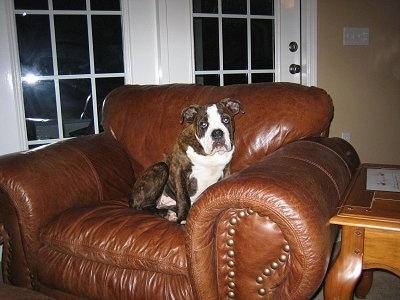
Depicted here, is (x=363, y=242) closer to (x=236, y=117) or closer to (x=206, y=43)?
(x=236, y=117)

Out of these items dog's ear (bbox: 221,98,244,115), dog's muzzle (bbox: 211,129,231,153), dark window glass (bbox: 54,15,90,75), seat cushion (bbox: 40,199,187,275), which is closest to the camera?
seat cushion (bbox: 40,199,187,275)

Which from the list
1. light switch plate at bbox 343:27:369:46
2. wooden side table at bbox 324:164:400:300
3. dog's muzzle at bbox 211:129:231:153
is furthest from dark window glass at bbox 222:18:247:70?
wooden side table at bbox 324:164:400:300

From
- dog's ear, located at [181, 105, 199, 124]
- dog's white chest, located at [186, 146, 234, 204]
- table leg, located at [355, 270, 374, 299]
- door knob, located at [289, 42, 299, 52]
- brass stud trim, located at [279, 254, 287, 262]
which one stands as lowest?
table leg, located at [355, 270, 374, 299]

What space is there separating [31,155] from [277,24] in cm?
242

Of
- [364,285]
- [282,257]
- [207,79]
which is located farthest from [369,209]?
[207,79]

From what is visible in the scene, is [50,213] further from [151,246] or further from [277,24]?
[277,24]

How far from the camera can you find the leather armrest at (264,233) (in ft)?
3.53

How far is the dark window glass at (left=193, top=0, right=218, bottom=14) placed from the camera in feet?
10.1

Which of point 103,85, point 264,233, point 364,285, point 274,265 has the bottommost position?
point 364,285

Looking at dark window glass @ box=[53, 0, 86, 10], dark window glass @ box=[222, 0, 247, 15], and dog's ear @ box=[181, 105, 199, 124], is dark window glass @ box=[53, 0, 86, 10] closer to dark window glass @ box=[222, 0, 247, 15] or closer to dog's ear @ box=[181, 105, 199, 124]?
dark window glass @ box=[222, 0, 247, 15]

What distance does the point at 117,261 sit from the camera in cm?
149

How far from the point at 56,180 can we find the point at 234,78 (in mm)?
1988

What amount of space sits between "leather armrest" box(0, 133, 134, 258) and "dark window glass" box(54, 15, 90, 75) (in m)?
0.92

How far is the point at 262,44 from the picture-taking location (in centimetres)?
328
